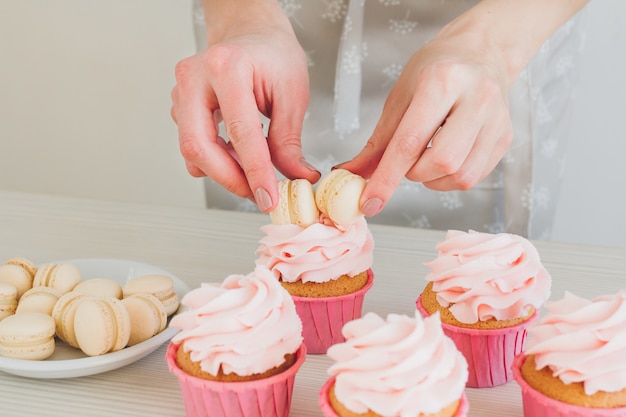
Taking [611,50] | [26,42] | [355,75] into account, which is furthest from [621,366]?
[26,42]

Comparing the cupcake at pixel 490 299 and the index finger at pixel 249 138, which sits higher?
the index finger at pixel 249 138

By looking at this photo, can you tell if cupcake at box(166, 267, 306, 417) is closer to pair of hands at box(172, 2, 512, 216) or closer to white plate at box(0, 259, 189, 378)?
white plate at box(0, 259, 189, 378)

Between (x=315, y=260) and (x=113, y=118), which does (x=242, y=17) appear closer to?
(x=315, y=260)

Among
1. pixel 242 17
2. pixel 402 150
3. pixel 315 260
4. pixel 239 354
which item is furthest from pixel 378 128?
pixel 239 354

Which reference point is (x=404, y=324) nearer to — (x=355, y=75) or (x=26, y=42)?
(x=355, y=75)

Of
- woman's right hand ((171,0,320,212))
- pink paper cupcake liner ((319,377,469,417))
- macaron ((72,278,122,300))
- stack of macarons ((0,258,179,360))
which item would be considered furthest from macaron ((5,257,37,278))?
pink paper cupcake liner ((319,377,469,417))

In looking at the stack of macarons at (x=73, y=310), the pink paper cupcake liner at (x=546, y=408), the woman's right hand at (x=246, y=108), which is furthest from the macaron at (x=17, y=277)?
the pink paper cupcake liner at (x=546, y=408)

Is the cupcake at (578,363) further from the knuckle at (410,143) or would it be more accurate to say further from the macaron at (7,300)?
the macaron at (7,300)
